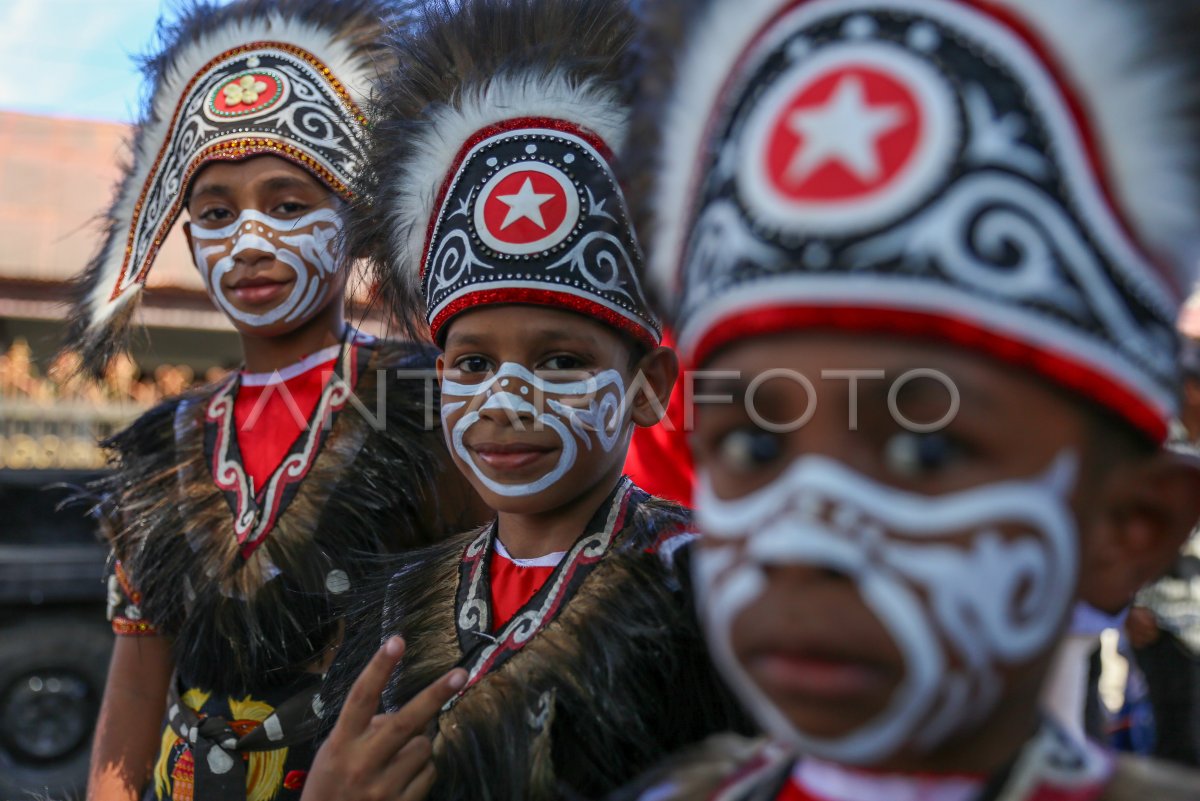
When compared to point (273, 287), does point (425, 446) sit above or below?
below

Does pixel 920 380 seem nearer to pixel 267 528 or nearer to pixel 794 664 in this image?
pixel 794 664

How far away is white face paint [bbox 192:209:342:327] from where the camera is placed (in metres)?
2.51

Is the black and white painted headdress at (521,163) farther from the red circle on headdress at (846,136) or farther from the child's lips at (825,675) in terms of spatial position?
the child's lips at (825,675)

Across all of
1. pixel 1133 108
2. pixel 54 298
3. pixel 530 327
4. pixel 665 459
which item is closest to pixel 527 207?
pixel 530 327

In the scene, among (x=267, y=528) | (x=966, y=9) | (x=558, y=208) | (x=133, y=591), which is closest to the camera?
(x=966, y=9)

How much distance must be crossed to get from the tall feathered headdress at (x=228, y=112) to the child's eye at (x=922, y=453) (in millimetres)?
1652

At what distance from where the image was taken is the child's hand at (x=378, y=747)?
1.73 m

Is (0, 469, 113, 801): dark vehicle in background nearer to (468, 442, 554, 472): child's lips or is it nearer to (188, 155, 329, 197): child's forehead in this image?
(188, 155, 329, 197): child's forehead

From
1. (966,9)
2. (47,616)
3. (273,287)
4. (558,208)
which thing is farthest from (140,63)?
(47,616)

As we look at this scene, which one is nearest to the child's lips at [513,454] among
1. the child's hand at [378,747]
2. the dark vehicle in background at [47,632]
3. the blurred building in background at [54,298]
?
the child's hand at [378,747]

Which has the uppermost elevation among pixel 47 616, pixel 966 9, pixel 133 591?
pixel 966 9

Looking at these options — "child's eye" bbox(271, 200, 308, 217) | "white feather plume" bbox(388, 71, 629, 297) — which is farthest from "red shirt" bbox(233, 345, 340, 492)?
"white feather plume" bbox(388, 71, 629, 297)

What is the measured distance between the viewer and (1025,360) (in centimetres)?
104

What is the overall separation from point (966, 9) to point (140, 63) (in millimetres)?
2331
